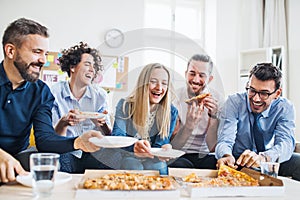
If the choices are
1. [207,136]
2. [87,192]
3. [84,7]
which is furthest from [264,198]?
[84,7]

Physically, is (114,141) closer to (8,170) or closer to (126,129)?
(126,129)

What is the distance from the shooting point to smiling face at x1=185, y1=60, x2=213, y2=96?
1.84 meters

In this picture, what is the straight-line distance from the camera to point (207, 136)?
6.04ft

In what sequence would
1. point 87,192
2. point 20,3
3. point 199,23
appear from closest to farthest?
point 87,192 < point 20,3 < point 199,23

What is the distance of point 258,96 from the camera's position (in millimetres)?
1823

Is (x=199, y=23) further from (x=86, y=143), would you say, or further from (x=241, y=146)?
(x=86, y=143)

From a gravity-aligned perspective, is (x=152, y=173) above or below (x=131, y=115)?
below

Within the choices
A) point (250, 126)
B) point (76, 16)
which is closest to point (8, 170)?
point (250, 126)

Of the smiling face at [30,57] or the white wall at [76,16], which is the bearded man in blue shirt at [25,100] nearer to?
the smiling face at [30,57]

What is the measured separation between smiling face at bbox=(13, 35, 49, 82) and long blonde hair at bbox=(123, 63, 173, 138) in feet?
1.48

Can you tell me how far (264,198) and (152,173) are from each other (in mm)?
406

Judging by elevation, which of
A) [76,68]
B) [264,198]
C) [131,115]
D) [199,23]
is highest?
[199,23]

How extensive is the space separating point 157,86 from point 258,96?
1.77 ft

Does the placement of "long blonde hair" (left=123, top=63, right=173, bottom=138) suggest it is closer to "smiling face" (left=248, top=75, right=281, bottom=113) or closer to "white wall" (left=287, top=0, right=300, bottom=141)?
"smiling face" (left=248, top=75, right=281, bottom=113)
